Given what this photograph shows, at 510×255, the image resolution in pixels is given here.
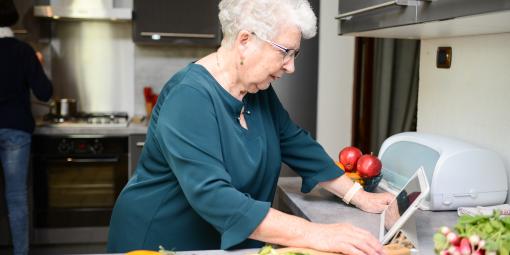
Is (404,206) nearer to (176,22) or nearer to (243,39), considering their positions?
(243,39)

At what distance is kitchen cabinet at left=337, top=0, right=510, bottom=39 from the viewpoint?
1146 mm

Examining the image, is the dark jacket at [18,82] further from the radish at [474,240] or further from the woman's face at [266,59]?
the radish at [474,240]

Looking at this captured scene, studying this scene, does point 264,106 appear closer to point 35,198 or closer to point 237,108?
point 237,108

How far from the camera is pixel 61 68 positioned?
3.91 meters

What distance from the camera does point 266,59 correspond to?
138 centimetres

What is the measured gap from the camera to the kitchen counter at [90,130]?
3.34 m

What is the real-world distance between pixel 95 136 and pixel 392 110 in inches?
70.2

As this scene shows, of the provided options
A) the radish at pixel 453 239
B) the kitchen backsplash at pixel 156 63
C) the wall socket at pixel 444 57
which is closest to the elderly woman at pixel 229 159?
the radish at pixel 453 239

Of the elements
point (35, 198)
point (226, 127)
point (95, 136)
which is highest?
point (226, 127)

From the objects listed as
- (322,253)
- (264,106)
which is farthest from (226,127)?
(322,253)

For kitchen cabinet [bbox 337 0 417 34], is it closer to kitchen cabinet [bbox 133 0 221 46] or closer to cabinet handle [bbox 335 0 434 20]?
cabinet handle [bbox 335 0 434 20]

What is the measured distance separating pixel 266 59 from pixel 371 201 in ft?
1.86

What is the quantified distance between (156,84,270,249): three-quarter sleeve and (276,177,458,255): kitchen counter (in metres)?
0.37

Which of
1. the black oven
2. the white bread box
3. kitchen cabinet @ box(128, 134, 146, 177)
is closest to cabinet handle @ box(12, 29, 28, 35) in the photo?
the black oven
